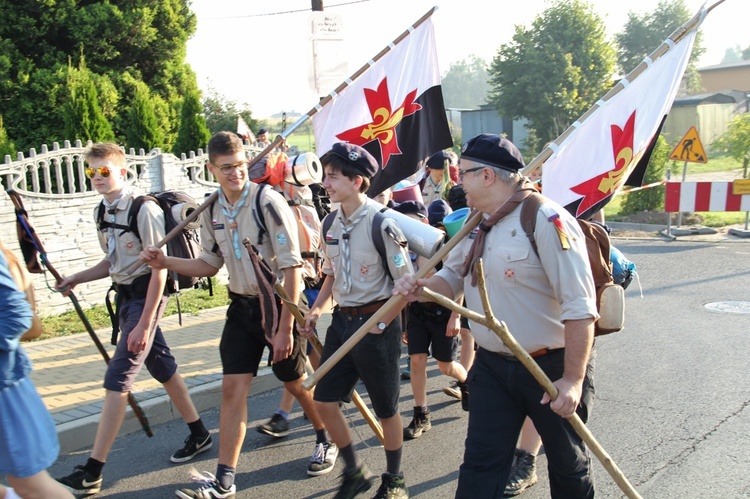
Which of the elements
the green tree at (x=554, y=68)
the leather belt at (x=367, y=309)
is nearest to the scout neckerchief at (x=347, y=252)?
the leather belt at (x=367, y=309)

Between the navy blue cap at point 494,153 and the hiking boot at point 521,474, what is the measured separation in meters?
2.08

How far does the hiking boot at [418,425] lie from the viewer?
17.9 ft

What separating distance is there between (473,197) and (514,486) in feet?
6.59

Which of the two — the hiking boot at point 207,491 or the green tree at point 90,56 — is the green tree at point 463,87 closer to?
the green tree at point 90,56

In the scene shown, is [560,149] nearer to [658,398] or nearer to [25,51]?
[658,398]

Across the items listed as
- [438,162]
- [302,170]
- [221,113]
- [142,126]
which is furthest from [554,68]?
[302,170]

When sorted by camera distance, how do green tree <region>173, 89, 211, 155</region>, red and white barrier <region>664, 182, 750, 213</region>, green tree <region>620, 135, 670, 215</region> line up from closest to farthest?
green tree <region>173, 89, 211, 155</region> < red and white barrier <region>664, 182, 750, 213</region> < green tree <region>620, 135, 670, 215</region>

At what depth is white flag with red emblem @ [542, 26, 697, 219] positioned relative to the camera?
4.47 meters

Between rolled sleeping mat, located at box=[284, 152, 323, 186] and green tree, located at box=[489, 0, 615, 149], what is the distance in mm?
44871

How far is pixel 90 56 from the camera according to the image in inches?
657

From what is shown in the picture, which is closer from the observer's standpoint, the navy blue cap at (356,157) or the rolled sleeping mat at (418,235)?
the navy blue cap at (356,157)

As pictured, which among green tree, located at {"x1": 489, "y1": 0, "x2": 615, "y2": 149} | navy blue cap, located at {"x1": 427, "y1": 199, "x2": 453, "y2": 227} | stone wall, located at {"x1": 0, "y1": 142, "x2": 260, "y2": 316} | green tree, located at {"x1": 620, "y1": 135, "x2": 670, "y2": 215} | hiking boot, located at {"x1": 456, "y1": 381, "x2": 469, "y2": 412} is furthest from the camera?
green tree, located at {"x1": 489, "y1": 0, "x2": 615, "y2": 149}

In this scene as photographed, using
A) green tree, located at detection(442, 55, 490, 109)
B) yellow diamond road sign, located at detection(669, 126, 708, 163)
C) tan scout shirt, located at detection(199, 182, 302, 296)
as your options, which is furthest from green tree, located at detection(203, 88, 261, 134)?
green tree, located at detection(442, 55, 490, 109)

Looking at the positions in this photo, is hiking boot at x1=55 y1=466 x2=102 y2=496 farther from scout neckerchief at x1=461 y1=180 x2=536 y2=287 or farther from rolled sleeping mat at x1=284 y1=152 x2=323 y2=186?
scout neckerchief at x1=461 y1=180 x2=536 y2=287
